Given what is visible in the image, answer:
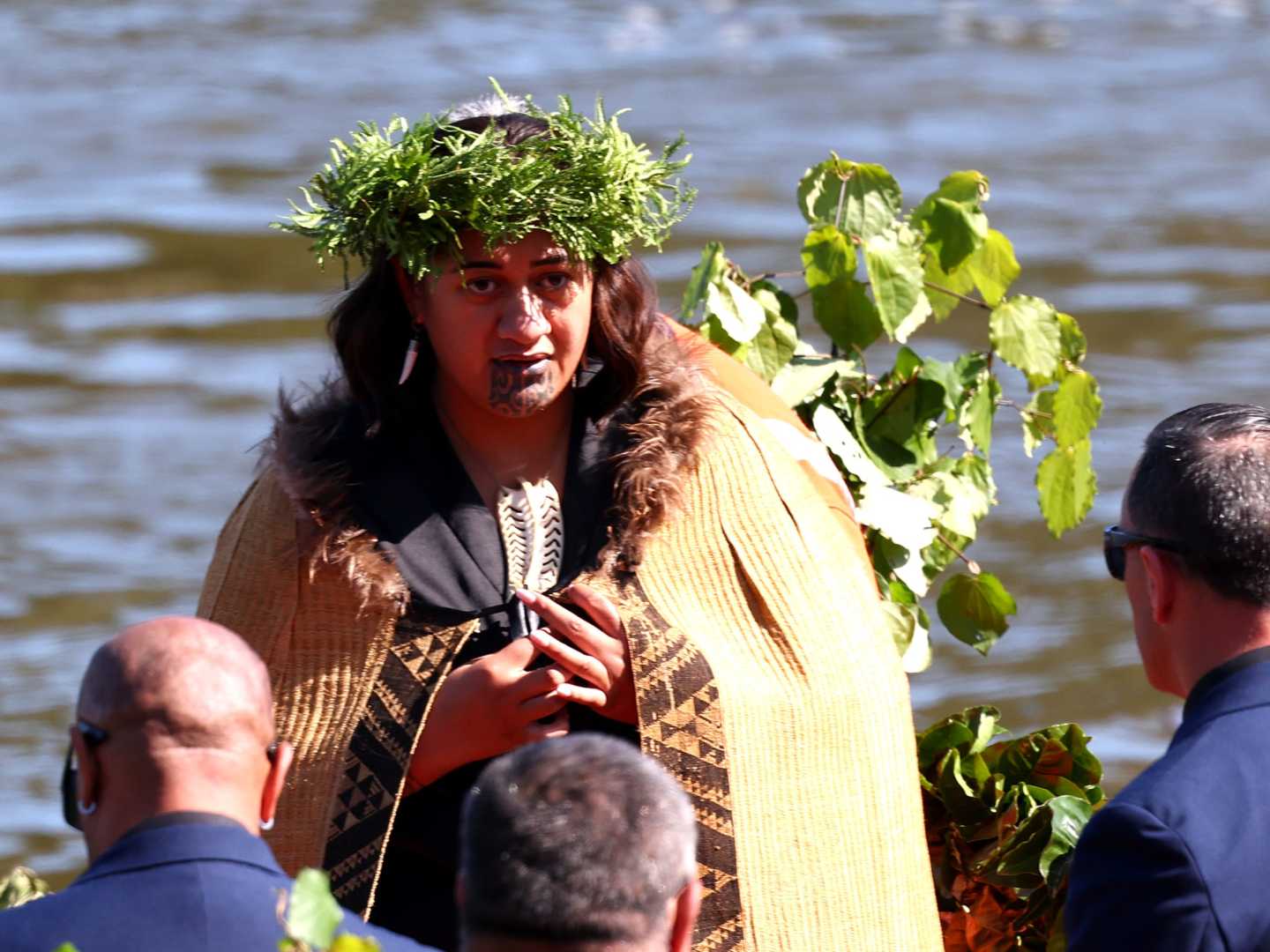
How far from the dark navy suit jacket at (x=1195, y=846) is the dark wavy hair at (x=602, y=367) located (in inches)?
45.3

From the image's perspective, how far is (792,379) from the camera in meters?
4.39

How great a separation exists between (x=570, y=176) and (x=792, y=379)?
958 millimetres

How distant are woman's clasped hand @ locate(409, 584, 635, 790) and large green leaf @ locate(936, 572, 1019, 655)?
1.33 m

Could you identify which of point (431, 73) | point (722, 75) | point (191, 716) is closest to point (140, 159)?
point (431, 73)

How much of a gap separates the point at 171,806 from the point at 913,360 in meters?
2.45

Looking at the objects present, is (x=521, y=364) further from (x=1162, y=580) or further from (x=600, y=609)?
(x=1162, y=580)

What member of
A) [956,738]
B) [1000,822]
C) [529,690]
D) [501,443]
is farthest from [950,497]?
[529,690]

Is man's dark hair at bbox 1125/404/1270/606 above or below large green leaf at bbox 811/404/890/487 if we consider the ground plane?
above

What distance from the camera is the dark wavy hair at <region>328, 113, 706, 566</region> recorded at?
3658 millimetres

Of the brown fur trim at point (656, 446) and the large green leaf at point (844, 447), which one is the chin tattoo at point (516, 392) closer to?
the brown fur trim at point (656, 446)

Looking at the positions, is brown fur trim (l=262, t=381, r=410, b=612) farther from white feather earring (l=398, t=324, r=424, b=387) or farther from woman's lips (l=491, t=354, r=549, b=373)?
woman's lips (l=491, t=354, r=549, b=373)

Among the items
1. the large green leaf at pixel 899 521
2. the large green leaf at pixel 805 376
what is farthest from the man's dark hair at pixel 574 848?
the large green leaf at pixel 805 376

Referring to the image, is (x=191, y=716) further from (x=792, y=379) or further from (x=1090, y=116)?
(x=1090, y=116)

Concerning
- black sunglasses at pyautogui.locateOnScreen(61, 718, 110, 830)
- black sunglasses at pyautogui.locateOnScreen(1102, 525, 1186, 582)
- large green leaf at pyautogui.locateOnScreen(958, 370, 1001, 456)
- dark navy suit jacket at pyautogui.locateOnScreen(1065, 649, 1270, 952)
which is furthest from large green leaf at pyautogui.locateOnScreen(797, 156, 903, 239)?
black sunglasses at pyautogui.locateOnScreen(61, 718, 110, 830)
